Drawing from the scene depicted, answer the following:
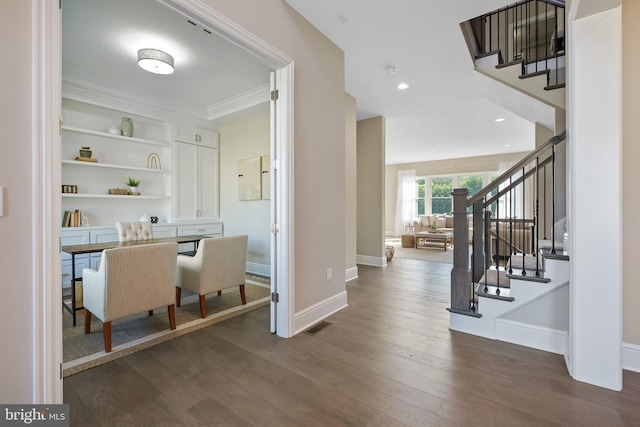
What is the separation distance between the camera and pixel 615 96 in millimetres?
1728

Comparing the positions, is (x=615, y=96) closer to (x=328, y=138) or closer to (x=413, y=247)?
(x=328, y=138)

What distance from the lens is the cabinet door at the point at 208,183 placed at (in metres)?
5.30

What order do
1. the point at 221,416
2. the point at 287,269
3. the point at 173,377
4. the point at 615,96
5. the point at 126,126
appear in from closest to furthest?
the point at 221,416 → the point at 615,96 → the point at 173,377 → the point at 287,269 → the point at 126,126

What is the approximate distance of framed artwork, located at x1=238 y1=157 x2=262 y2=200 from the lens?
4.89 meters

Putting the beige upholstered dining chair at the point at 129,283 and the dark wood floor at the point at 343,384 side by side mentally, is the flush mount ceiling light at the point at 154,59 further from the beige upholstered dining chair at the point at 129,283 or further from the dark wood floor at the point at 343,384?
the dark wood floor at the point at 343,384

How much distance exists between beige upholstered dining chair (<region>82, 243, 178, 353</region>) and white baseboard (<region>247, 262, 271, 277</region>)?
2222 millimetres

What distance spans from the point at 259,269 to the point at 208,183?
200 centimetres

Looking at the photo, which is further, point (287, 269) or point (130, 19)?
point (130, 19)

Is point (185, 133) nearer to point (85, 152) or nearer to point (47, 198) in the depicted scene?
point (85, 152)

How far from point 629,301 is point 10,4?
12.4ft

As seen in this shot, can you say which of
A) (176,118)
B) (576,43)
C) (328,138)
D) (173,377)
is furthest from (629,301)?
(176,118)

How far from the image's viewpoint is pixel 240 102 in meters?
4.67

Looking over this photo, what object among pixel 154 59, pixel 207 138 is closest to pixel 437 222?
pixel 207 138

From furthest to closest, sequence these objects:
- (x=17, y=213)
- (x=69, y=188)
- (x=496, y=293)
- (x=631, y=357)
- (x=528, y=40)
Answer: (x=69, y=188), (x=528, y=40), (x=496, y=293), (x=631, y=357), (x=17, y=213)
